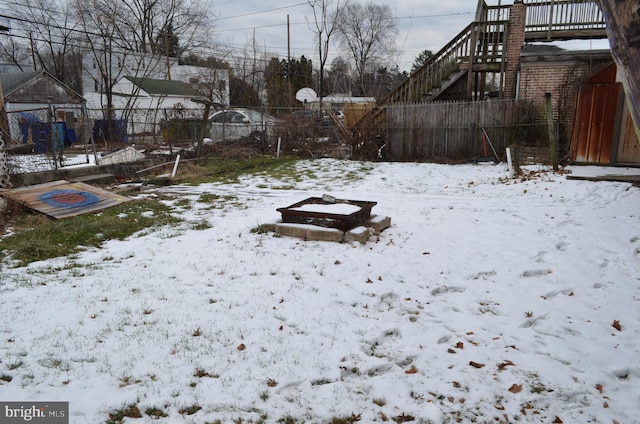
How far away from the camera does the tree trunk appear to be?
64.2 inches

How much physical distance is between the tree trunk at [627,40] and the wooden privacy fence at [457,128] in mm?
13000

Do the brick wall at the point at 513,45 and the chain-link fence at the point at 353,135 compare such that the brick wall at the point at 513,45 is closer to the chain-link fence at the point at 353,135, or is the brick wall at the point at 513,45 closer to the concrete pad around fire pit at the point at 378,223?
the chain-link fence at the point at 353,135

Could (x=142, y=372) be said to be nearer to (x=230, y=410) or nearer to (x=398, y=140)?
(x=230, y=410)

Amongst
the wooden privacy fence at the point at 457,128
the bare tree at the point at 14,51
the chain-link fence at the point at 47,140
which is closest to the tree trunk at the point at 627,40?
the chain-link fence at the point at 47,140

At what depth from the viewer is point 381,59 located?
48.6 m

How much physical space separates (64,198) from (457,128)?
11.9 m

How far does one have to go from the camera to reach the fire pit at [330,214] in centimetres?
603

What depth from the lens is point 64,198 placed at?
8039mm

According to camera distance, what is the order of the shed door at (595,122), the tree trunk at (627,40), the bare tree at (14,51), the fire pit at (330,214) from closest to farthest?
the tree trunk at (627,40) → the fire pit at (330,214) → the shed door at (595,122) → the bare tree at (14,51)

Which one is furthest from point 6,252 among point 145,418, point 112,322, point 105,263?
point 145,418

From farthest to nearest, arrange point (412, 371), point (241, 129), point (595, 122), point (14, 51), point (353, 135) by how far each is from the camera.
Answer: point (14, 51), point (241, 129), point (353, 135), point (595, 122), point (412, 371)

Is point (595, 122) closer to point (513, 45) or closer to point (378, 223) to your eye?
point (513, 45)

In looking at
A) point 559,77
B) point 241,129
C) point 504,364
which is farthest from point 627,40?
point 241,129

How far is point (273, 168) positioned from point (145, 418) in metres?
11.6
